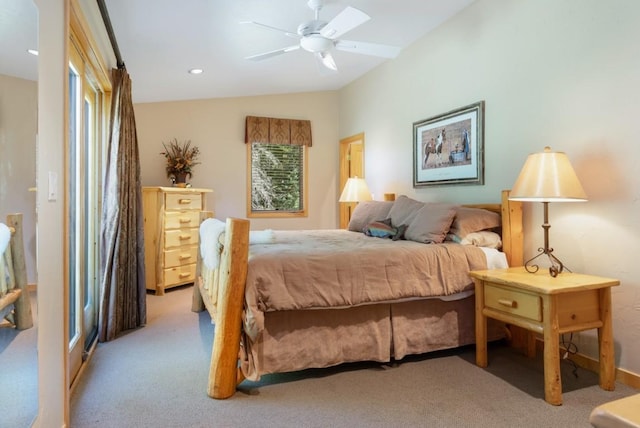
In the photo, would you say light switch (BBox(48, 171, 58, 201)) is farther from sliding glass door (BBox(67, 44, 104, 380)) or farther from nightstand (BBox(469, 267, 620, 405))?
nightstand (BBox(469, 267, 620, 405))

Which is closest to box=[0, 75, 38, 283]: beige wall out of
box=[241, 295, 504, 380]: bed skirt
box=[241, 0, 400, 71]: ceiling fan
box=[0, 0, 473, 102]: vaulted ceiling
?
box=[241, 295, 504, 380]: bed skirt

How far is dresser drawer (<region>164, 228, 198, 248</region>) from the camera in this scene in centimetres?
451

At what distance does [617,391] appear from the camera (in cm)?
218

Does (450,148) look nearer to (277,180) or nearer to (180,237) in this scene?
(277,180)

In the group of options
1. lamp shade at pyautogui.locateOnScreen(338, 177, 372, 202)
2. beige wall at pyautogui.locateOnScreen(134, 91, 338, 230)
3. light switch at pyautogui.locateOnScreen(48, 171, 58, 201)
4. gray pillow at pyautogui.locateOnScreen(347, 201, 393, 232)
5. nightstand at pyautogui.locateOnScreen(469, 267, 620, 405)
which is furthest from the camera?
beige wall at pyautogui.locateOnScreen(134, 91, 338, 230)

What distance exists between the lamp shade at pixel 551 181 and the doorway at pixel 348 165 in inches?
139

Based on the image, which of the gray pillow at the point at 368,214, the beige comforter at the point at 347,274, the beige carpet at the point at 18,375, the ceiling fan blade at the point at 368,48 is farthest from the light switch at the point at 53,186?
the gray pillow at the point at 368,214

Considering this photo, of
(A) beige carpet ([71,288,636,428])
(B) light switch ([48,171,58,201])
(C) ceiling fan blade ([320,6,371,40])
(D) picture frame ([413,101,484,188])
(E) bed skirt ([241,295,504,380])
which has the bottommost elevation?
(A) beige carpet ([71,288,636,428])

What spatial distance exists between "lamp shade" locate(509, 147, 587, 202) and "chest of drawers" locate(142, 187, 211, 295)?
11.8ft

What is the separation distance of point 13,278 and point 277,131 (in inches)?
184

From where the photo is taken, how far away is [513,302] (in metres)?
2.27

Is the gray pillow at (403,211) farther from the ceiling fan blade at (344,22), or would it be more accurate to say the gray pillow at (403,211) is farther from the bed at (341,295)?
the ceiling fan blade at (344,22)

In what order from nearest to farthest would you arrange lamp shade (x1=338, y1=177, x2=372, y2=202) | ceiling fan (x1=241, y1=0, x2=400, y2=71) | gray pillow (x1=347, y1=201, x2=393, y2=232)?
ceiling fan (x1=241, y1=0, x2=400, y2=71), gray pillow (x1=347, y1=201, x2=393, y2=232), lamp shade (x1=338, y1=177, x2=372, y2=202)

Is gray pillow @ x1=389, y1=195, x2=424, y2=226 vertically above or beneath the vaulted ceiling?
beneath
